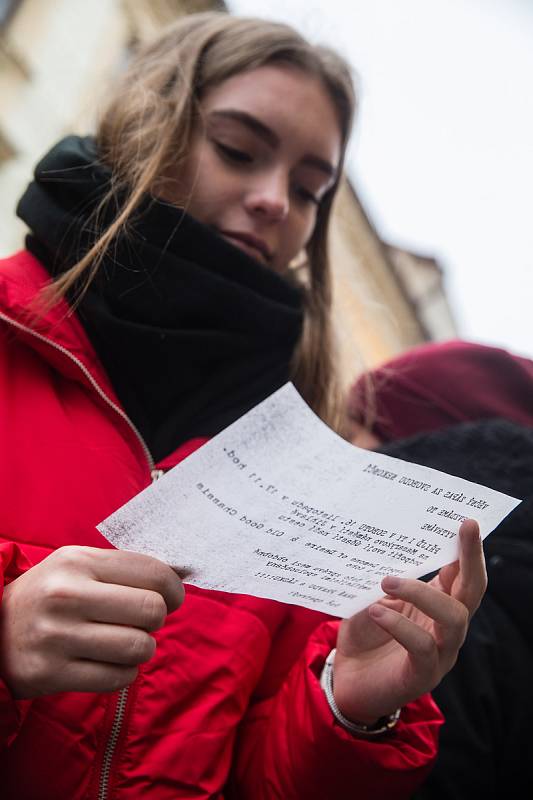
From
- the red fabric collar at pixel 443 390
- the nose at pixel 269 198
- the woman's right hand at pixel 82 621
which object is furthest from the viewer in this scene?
the red fabric collar at pixel 443 390

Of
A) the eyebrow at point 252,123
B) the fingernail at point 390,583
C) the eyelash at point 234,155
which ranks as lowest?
the fingernail at point 390,583

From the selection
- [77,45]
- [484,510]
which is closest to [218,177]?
[484,510]

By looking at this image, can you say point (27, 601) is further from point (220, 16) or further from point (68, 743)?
point (220, 16)

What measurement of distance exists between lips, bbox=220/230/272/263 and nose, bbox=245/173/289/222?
0.15 ft

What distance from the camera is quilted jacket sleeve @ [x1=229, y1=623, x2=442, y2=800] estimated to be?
0.76 metres

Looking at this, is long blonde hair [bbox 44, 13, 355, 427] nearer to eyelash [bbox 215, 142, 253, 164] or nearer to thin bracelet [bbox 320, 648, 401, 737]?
eyelash [bbox 215, 142, 253, 164]

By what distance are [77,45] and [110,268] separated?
111 inches

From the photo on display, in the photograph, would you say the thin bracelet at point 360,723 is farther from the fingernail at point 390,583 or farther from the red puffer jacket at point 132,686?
the fingernail at point 390,583

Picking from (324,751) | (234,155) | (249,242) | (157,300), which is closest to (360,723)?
(324,751)

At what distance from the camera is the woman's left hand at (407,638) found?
61 cm

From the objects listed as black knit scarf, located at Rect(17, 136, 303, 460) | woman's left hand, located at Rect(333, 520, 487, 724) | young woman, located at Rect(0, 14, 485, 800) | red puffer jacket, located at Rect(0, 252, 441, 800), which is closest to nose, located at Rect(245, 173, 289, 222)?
young woman, located at Rect(0, 14, 485, 800)

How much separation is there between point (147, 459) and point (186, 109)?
754mm

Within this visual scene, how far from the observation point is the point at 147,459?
2.89 feet

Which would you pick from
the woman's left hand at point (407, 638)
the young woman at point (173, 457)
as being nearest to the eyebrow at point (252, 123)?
the young woman at point (173, 457)
